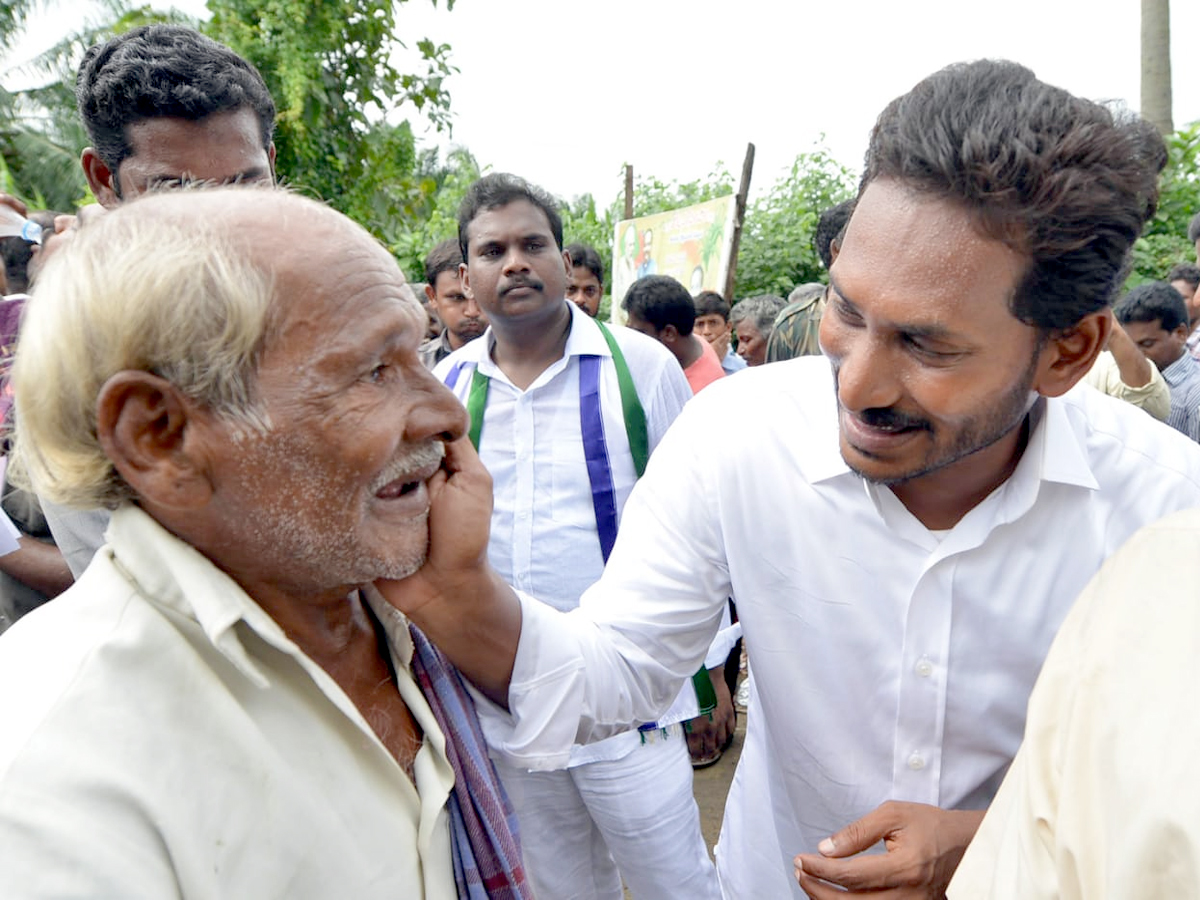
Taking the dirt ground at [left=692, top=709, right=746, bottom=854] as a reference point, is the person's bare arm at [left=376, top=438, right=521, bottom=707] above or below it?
above

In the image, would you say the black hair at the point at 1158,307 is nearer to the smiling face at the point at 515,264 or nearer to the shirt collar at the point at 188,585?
the smiling face at the point at 515,264

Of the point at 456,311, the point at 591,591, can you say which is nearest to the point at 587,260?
the point at 456,311

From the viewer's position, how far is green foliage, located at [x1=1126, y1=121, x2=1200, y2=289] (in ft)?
32.6

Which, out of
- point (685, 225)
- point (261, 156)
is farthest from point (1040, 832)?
point (685, 225)

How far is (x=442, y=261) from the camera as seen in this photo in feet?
17.8

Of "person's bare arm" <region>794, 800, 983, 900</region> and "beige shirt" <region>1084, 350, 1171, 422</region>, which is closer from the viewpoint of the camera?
"person's bare arm" <region>794, 800, 983, 900</region>

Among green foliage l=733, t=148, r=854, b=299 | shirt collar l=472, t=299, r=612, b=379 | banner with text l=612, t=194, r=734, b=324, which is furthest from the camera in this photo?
green foliage l=733, t=148, r=854, b=299

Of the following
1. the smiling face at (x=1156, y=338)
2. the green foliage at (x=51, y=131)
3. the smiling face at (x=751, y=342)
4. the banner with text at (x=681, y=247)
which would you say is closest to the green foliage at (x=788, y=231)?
the banner with text at (x=681, y=247)

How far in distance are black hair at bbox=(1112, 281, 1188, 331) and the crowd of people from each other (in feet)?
13.7

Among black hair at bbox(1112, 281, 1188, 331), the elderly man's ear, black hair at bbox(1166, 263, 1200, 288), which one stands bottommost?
black hair at bbox(1166, 263, 1200, 288)

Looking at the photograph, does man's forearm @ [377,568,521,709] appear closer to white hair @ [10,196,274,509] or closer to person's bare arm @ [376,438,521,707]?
person's bare arm @ [376,438,521,707]

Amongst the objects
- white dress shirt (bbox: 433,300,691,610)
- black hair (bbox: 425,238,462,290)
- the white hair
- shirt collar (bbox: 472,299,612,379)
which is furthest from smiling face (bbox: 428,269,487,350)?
the white hair

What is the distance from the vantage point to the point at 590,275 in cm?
621

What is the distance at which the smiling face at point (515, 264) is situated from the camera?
3.45 m
